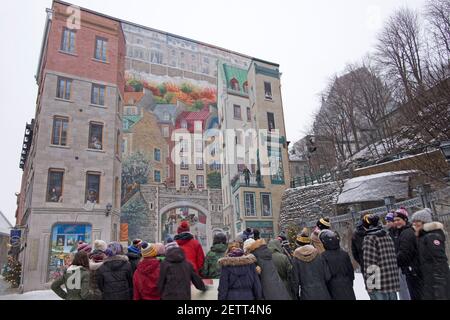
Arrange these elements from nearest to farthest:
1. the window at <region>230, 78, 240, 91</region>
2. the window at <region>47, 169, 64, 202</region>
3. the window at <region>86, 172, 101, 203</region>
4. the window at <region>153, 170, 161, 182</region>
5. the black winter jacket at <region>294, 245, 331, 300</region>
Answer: the black winter jacket at <region>294, 245, 331, 300</region>, the window at <region>47, 169, 64, 202</region>, the window at <region>86, 172, 101, 203</region>, the window at <region>153, 170, 161, 182</region>, the window at <region>230, 78, 240, 91</region>

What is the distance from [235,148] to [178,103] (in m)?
6.16

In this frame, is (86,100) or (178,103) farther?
(178,103)

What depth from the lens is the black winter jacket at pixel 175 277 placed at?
373 cm

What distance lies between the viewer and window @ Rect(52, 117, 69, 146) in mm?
17844

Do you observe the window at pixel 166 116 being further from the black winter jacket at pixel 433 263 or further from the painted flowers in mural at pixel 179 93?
the black winter jacket at pixel 433 263

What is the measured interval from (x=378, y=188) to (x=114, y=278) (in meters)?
15.2

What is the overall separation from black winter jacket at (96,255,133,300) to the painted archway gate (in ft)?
57.4

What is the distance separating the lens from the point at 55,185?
56.2ft

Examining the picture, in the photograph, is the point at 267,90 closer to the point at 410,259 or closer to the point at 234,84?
the point at 234,84

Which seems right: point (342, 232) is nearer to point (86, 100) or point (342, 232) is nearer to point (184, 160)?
point (184, 160)

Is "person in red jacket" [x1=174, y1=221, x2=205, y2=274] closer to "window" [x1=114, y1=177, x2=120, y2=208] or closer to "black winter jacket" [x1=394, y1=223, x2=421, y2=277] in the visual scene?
"black winter jacket" [x1=394, y1=223, x2=421, y2=277]

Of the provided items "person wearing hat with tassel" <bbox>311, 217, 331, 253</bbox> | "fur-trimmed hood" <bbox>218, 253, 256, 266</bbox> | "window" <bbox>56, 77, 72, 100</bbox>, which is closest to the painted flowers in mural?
"window" <bbox>56, 77, 72, 100</bbox>
